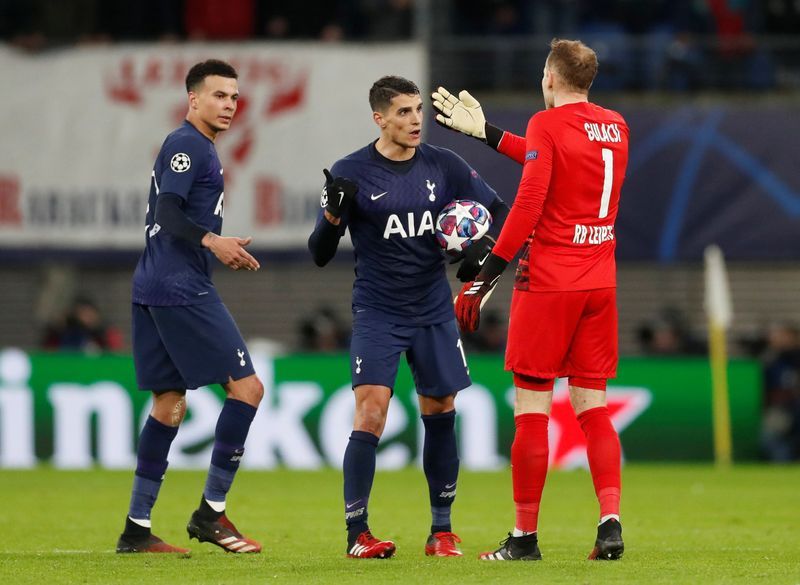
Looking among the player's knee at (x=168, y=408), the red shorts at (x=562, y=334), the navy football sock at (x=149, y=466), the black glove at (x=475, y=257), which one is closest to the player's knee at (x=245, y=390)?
the player's knee at (x=168, y=408)

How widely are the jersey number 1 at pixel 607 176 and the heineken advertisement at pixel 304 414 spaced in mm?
8611

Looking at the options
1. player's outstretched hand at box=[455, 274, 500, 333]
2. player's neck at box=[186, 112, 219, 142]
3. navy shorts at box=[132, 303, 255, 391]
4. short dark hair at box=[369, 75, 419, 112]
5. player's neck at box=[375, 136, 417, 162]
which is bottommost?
navy shorts at box=[132, 303, 255, 391]

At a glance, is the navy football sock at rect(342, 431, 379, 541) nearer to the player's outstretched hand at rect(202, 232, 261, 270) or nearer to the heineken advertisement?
the player's outstretched hand at rect(202, 232, 261, 270)

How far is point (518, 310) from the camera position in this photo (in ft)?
25.0

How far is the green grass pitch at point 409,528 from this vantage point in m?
7.16

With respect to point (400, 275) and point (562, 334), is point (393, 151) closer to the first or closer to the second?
point (400, 275)

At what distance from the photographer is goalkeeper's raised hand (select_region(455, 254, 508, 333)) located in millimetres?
7508

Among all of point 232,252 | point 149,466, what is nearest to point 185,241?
point 232,252

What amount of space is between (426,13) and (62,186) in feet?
14.9

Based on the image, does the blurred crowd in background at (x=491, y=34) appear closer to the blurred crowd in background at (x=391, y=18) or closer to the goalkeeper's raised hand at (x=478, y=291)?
the blurred crowd in background at (x=391, y=18)

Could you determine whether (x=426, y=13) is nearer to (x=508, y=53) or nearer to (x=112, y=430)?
(x=508, y=53)

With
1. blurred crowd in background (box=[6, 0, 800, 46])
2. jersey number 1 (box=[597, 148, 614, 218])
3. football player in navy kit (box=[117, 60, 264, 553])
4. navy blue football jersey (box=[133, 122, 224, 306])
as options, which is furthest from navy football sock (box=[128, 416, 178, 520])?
blurred crowd in background (box=[6, 0, 800, 46])

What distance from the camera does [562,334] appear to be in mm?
7574

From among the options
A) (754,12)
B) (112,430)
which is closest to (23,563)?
(112,430)
